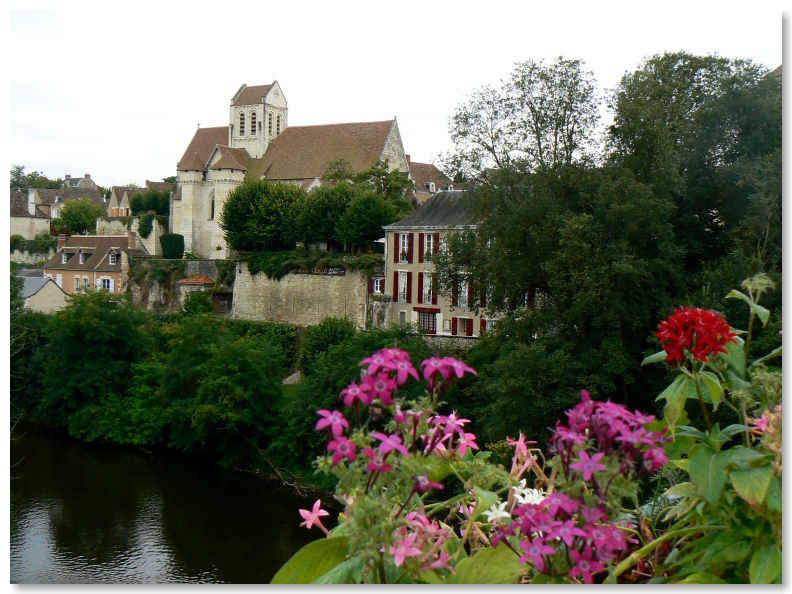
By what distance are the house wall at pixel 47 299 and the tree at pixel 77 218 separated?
23406mm

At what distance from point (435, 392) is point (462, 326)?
20.4 meters

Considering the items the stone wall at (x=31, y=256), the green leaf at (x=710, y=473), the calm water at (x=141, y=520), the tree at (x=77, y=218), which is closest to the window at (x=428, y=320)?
the calm water at (x=141, y=520)

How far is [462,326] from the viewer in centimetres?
2167

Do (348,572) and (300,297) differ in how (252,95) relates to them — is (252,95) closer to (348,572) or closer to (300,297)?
(300,297)

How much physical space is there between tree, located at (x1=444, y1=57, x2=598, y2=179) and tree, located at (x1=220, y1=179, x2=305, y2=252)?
16663mm

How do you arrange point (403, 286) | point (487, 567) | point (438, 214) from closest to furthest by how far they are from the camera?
point (487, 567), point (438, 214), point (403, 286)

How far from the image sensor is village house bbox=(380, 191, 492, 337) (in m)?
21.6

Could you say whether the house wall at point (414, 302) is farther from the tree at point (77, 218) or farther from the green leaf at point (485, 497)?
the tree at point (77, 218)

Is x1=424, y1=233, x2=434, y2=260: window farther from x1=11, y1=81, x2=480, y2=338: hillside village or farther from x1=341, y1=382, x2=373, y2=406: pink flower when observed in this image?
x1=341, y1=382, x2=373, y2=406: pink flower

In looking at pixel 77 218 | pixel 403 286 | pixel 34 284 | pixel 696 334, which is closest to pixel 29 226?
pixel 77 218

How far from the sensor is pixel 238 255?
29969 millimetres

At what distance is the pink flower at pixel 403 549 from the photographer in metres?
1.22

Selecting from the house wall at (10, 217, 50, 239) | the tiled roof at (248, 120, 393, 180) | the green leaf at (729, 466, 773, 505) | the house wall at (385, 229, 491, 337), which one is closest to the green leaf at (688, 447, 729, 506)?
the green leaf at (729, 466, 773, 505)

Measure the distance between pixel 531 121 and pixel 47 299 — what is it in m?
18.2
